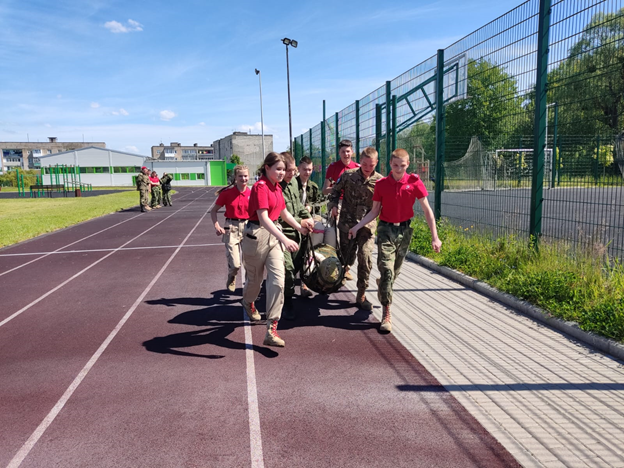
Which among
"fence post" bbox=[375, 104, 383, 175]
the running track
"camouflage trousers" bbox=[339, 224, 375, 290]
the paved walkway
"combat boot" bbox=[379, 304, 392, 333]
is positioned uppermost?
"fence post" bbox=[375, 104, 383, 175]

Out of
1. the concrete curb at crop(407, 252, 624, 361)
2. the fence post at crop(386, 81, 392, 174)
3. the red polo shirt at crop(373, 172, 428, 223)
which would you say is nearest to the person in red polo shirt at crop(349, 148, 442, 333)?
the red polo shirt at crop(373, 172, 428, 223)

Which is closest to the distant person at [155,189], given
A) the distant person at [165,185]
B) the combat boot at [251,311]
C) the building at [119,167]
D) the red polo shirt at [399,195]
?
the distant person at [165,185]

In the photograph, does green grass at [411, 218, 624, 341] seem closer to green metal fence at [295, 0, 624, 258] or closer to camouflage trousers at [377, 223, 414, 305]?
green metal fence at [295, 0, 624, 258]

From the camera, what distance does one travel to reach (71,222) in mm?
17484

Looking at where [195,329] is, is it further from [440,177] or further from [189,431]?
[440,177]

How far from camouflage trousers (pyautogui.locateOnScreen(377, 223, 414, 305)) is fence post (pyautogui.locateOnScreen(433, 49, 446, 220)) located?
15.1ft

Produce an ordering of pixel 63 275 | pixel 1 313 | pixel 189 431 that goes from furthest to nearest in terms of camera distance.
A: pixel 63 275 < pixel 1 313 < pixel 189 431

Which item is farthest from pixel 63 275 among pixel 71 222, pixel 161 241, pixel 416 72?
pixel 71 222

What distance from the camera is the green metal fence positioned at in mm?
5422

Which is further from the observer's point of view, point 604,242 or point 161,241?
point 161,241

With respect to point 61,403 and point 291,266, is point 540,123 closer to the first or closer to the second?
point 291,266

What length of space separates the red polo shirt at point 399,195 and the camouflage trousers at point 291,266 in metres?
1.22

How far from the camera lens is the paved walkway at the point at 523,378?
2877 millimetres

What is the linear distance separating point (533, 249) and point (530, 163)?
52.3 inches
